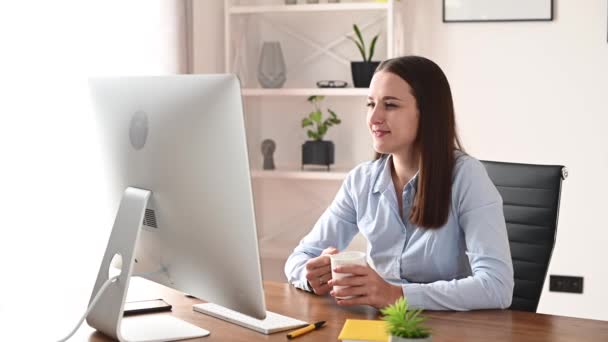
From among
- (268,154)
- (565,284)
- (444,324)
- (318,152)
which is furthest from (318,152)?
(444,324)

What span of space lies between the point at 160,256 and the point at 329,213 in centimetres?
67

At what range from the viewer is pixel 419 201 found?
2062 millimetres

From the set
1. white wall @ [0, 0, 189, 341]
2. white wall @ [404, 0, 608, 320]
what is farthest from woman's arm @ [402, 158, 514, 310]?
white wall @ [404, 0, 608, 320]

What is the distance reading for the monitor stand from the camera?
1638 millimetres

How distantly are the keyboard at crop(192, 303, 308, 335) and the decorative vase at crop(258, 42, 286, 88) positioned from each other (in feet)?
7.10

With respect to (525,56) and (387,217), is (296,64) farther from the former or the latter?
(387,217)

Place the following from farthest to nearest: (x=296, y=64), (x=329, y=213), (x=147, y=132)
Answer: (x=296, y=64) < (x=329, y=213) < (x=147, y=132)

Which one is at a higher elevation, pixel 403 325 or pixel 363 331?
pixel 403 325

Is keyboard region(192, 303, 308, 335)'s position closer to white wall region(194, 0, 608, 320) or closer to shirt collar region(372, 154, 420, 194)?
shirt collar region(372, 154, 420, 194)

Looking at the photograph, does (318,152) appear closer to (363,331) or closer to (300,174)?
(300,174)

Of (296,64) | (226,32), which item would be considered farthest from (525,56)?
(226,32)

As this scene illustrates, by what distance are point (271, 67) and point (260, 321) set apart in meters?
2.31

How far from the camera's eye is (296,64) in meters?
4.10

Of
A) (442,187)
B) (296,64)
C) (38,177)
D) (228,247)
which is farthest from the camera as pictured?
(296,64)
